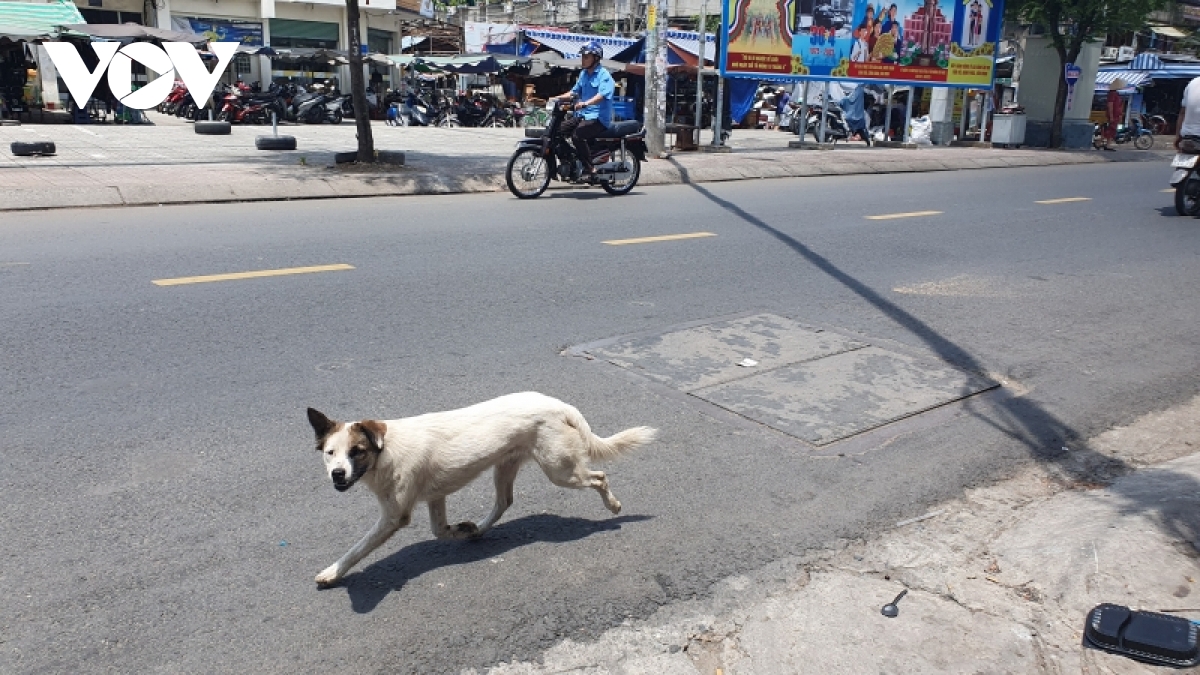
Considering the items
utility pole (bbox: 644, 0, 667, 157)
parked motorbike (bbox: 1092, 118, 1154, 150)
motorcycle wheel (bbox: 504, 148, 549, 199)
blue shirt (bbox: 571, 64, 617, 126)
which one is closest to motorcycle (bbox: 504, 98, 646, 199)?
motorcycle wheel (bbox: 504, 148, 549, 199)


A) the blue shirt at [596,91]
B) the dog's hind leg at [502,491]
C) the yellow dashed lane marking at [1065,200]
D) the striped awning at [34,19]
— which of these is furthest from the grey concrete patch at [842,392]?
the striped awning at [34,19]

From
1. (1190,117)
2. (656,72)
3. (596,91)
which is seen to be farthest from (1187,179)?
(656,72)

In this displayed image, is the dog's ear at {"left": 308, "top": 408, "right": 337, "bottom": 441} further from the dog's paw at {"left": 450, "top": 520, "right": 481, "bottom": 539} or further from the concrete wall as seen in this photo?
the concrete wall

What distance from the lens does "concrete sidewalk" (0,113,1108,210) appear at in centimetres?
1117

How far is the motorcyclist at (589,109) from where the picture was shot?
12.5 m

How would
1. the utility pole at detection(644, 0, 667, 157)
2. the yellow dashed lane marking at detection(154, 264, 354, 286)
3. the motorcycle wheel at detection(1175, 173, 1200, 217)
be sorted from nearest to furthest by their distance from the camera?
the yellow dashed lane marking at detection(154, 264, 354, 286)
the motorcycle wheel at detection(1175, 173, 1200, 217)
the utility pole at detection(644, 0, 667, 157)

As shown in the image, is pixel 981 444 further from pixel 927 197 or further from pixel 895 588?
pixel 927 197

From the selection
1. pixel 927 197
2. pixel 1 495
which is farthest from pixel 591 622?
pixel 927 197

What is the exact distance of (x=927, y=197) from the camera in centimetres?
→ 1421

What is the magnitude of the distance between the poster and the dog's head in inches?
728

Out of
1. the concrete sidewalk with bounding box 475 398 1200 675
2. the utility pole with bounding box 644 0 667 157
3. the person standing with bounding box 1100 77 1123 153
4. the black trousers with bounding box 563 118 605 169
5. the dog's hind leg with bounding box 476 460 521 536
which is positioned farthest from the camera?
the person standing with bounding box 1100 77 1123 153

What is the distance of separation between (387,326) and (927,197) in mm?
10320

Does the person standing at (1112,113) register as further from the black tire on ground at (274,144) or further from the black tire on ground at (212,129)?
the black tire on ground at (212,129)

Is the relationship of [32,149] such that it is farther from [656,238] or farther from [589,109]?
[656,238]
